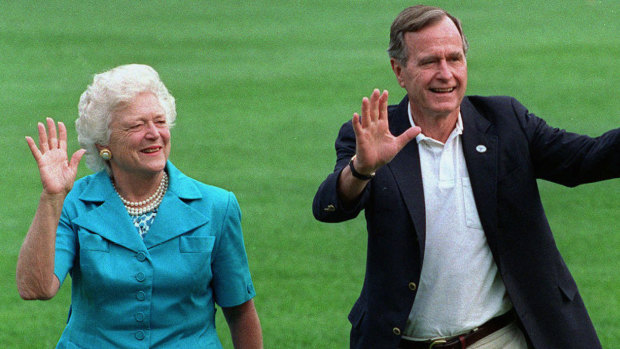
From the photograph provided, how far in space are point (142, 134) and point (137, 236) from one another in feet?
1.25

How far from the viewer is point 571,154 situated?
14.3 feet

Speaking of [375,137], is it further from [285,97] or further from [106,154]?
[285,97]

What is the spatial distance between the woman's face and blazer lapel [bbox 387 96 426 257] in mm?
876

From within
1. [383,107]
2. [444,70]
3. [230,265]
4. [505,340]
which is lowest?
[505,340]

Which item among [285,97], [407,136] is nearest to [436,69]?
[407,136]

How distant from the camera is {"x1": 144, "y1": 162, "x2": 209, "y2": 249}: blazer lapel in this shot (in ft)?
14.2

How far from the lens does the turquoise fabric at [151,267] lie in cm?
423

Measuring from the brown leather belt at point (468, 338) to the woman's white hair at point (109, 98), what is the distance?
1297 millimetres

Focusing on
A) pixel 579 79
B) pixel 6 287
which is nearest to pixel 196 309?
pixel 6 287

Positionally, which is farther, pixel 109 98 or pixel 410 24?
pixel 410 24

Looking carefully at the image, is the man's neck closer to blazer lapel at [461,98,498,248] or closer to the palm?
blazer lapel at [461,98,498,248]

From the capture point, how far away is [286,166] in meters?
11.8

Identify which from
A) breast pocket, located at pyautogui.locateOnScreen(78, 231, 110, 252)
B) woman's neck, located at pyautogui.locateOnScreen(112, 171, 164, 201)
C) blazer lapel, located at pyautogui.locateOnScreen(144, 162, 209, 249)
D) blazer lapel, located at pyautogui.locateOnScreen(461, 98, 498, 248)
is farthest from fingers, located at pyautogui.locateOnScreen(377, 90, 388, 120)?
breast pocket, located at pyautogui.locateOnScreen(78, 231, 110, 252)

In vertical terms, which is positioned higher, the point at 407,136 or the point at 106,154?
the point at 407,136
